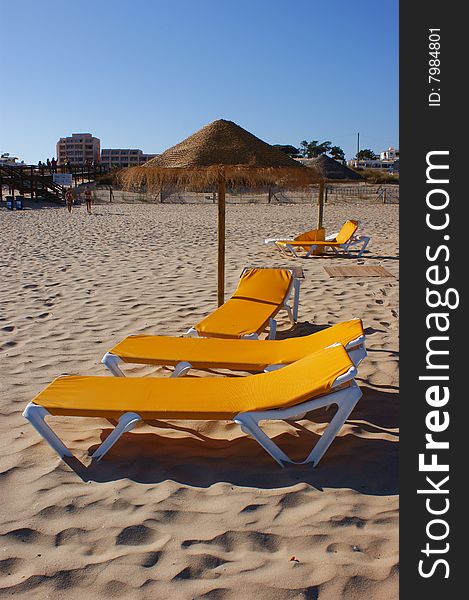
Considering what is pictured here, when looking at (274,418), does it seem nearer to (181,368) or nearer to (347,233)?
(181,368)

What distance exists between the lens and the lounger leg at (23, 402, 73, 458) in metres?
3.06

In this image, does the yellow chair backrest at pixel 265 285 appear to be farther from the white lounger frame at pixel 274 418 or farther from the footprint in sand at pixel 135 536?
the footprint in sand at pixel 135 536

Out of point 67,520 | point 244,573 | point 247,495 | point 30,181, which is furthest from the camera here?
point 30,181

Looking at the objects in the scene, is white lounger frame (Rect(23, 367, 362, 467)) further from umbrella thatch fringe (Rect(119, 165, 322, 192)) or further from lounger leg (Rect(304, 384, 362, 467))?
umbrella thatch fringe (Rect(119, 165, 322, 192))

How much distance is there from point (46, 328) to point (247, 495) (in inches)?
131

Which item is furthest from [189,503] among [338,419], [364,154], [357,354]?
[364,154]

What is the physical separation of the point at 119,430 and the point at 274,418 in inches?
29.1

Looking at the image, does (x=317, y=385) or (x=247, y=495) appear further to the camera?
(x=317, y=385)

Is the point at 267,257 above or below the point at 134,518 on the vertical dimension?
above

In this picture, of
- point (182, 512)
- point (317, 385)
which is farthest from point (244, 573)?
point (317, 385)

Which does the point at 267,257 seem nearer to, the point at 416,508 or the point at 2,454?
the point at 2,454

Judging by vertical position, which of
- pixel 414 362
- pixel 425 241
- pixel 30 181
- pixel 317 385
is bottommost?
pixel 317 385

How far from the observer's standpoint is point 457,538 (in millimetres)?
1911

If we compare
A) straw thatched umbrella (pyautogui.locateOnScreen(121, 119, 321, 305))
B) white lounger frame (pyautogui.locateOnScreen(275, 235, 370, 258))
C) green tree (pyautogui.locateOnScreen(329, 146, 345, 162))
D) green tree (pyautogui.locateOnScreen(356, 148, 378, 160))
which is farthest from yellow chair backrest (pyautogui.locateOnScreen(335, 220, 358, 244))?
green tree (pyautogui.locateOnScreen(356, 148, 378, 160))
